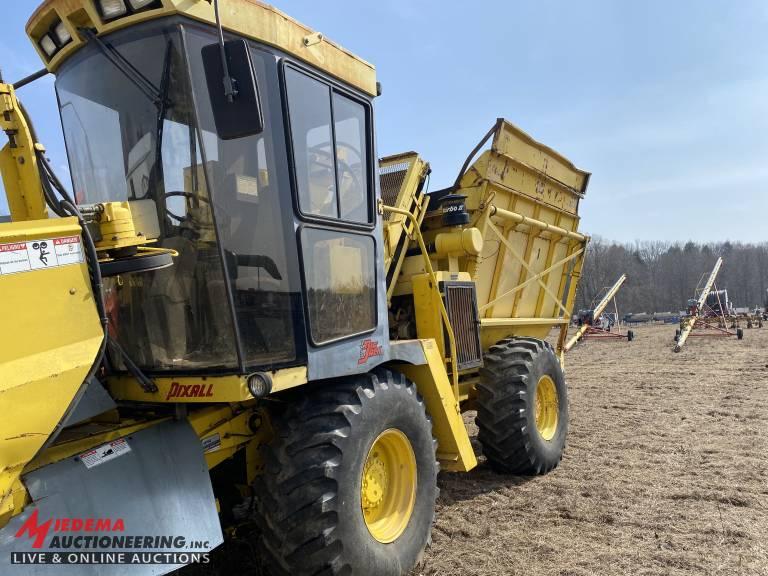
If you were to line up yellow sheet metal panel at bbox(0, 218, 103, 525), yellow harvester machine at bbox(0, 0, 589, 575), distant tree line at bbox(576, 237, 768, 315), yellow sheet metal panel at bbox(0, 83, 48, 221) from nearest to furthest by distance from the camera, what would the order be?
1. yellow sheet metal panel at bbox(0, 218, 103, 525)
2. yellow harvester machine at bbox(0, 0, 589, 575)
3. yellow sheet metal panel at bbox(0, 83, 48, 221)
4. distant tree line at bbox(576, 237, 768, 315)

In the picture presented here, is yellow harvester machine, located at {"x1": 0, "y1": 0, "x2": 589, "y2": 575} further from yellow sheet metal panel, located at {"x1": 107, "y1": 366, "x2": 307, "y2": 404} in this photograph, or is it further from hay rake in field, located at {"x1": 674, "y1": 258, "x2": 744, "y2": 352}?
hay rake in field, located at {"x1": 674, "y1": 258, "x2": 744, "y2": 352}

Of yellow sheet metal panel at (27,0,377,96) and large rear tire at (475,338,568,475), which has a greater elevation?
yellow sheet metal panel at (27,0,377,96)

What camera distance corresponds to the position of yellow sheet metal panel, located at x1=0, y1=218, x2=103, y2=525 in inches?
84.9

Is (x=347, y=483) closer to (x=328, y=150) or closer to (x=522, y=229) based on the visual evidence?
(x=328, y=150)

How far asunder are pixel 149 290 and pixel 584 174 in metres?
5.94

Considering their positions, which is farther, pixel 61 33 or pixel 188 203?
pixel 61 33

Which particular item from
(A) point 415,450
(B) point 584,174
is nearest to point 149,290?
(A) point 415,450

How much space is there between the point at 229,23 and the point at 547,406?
4762mm

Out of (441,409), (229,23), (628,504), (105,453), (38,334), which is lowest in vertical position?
(628,504)

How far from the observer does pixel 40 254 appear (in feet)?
7.49

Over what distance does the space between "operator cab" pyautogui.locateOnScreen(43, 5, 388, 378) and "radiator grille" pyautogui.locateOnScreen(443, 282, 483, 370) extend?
5.93ft

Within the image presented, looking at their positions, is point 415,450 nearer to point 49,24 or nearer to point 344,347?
point 344,347

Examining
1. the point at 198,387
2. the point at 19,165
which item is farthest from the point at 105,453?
the point at 19,165

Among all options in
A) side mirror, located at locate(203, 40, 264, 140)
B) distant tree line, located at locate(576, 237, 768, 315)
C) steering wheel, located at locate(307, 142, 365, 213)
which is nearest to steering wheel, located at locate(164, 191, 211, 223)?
side mirror, located at locate(203, 40, 264, 140)
